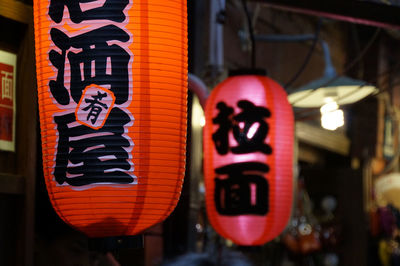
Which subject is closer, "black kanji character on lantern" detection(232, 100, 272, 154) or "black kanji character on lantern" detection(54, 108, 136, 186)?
"black kanji character on lantern" detection(54, 108, 136, 186)

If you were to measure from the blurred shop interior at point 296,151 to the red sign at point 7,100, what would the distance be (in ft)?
0.24

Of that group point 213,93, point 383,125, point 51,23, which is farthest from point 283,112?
point 383,125

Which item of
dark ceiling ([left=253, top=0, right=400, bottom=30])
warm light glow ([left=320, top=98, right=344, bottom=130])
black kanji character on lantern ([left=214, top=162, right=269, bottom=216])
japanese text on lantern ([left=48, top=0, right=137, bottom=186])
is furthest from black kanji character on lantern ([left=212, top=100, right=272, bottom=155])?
japanese text on lantern ([left=48, top=0, right=137, bottom=186])

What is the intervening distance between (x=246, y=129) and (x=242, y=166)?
0.40 metres

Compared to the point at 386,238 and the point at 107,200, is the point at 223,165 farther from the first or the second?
the point at 386,238

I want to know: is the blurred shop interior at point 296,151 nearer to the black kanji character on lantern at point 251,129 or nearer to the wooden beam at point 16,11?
the wooden beam at point 16,11

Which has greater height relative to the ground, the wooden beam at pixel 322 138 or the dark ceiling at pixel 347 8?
the dark ceiling at pixel 347 8

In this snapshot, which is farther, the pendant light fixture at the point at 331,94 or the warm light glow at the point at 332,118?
the pendant light fixture at the point at 331,94

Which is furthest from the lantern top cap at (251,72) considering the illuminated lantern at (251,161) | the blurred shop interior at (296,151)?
the blurred shop interior at (296,151)

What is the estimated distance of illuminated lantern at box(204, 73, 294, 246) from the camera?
9180 millimetres

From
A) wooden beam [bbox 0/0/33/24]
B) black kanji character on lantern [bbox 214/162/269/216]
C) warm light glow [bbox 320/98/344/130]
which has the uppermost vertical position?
wooden beam [bbox 0/0/33/24]

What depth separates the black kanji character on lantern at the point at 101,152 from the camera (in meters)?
6.02

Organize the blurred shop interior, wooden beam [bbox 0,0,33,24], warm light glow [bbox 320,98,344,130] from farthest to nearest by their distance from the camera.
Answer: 1. warm light glow [bbox 320,98,344,130]
2. the blurred shop interior
3. wooden beam [bbox 0,0,33,24]

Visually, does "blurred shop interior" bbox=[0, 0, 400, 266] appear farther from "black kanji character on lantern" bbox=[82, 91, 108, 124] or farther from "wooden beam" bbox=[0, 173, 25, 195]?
"black kanji character on lantern" bbox=[82, 91, 108, 124]
